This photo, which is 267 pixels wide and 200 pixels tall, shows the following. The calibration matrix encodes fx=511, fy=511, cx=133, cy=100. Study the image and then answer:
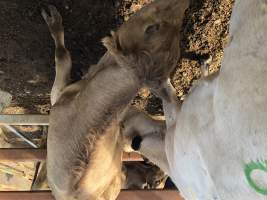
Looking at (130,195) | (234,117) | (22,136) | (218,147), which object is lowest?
(130,195)

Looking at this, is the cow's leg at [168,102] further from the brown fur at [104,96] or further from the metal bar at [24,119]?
the metal bar at [24,119]

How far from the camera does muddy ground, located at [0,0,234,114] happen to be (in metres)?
2.85

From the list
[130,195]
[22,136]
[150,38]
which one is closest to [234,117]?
[150,38]

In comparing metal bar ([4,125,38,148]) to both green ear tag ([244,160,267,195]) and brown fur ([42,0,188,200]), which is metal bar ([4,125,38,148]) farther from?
green ear tag ([244,160,267,195])

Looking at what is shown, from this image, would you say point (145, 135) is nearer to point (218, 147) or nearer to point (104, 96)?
point (104, 96)

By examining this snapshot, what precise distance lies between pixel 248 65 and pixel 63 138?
1633 millimetres

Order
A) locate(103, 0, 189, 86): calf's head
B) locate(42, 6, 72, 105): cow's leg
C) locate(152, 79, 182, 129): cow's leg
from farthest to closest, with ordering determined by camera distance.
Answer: locate(42, 6, 72, 105): cow's leg, locate(152, 79, 182, 129): cow's leg, locate(103, 0, 189, 86): calf's head

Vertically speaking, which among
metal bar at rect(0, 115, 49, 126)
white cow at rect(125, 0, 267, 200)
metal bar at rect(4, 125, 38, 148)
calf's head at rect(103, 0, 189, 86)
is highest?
calf's head at rect(103, 0, 189, 86)

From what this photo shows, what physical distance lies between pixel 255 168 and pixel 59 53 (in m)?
1.79

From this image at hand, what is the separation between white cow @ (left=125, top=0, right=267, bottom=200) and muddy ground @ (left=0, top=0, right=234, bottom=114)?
1000 mm

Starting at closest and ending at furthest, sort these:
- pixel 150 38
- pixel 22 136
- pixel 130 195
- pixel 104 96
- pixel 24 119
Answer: pixel 150 38, pixel 104 96, pixel 130 195, pixel 24 119, pixel 22 136

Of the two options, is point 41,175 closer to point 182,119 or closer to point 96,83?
point 96,83

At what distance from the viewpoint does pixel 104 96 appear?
8.54 feet

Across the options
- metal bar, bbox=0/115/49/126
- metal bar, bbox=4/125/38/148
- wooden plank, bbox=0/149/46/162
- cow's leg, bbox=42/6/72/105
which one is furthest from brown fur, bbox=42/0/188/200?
metal bar, bbox=4/125/38/148
